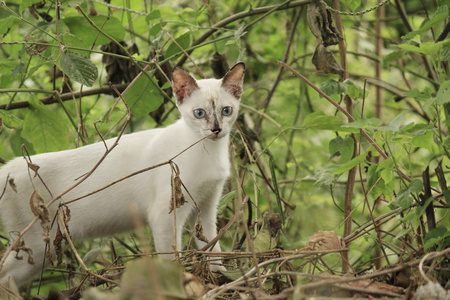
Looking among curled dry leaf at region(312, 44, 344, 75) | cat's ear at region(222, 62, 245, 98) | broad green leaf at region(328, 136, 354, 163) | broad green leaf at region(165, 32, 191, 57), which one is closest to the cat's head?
cat's ear at region(222, 62, 245, 98)

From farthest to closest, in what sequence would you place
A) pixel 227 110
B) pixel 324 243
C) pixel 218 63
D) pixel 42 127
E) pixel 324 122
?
pixel 218 63, pixel 42 127, pixel 227 110, pixel 324 122, pixel 324 243

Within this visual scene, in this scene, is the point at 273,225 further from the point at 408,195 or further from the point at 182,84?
the point at 182,84

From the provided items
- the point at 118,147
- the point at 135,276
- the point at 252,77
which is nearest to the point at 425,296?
the point at 135,276

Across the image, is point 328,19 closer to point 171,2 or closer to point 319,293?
point 319,293

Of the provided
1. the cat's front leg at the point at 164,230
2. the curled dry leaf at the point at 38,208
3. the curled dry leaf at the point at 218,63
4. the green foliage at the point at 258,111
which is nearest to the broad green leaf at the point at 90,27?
the green foliage at the point at 258,111

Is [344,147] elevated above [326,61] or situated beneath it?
situated beneath

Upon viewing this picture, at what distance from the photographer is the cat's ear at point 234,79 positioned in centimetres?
269

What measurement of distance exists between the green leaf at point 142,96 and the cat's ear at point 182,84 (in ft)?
0.70

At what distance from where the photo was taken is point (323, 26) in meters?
2.54

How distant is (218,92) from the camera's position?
8.89ft

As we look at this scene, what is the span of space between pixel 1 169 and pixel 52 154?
0.27 meters

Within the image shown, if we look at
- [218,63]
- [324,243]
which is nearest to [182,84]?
[218,63]

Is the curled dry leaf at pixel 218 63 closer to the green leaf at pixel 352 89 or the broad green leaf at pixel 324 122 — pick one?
the green leaf at pixel 352 89

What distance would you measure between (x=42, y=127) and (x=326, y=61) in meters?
1.56
